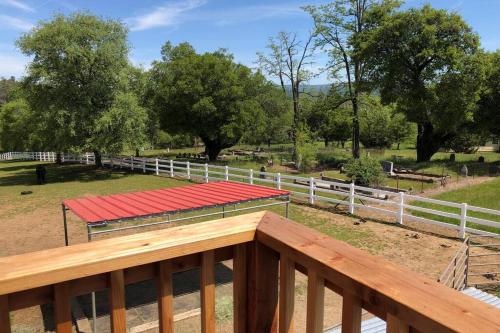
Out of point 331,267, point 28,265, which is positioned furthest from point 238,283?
point 28,265

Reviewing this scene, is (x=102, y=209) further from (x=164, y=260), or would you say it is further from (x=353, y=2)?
(x=353, y=2)

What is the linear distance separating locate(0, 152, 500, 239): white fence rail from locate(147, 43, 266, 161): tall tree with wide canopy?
388 cm

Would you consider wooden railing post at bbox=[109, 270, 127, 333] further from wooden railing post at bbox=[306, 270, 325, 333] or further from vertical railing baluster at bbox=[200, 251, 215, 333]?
wooden railing post at bbox=[306, 270, 325, 333]

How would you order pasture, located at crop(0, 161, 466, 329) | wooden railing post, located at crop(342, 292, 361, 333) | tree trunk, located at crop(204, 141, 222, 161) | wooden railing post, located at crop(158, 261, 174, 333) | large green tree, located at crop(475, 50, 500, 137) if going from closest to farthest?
wooden railing post, located at crop(342, 292, 361, 333), wooden railing post, located at crop(158, 261, 174, 333), pasture, located at crop(0, 161, 466, 329), large green tree, located at crop(475, 50, 500, 137), tree trunk, located at crop(204, 141, 222, 161)

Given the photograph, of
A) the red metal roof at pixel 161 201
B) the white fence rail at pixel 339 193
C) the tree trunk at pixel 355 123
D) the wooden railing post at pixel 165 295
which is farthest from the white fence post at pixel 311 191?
the tree trunk at pixel 355 123

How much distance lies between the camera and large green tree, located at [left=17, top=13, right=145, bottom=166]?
22672mm

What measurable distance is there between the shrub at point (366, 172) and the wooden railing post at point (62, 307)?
1591 centimetres

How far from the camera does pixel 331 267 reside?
5.13ft

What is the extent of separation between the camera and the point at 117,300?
69.5 inches

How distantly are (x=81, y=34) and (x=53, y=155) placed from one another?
2497 centimetres

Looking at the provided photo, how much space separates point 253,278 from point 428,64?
30.0m

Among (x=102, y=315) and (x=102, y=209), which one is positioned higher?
(x=102, y=209)

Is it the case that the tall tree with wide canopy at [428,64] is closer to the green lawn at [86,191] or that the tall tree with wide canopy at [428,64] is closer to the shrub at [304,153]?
the shrub at [304,153]

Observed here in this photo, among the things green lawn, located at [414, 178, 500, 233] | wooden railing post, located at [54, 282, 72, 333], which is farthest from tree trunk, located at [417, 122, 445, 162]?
wooden railing post, located at [54, 282, 72, 333]
